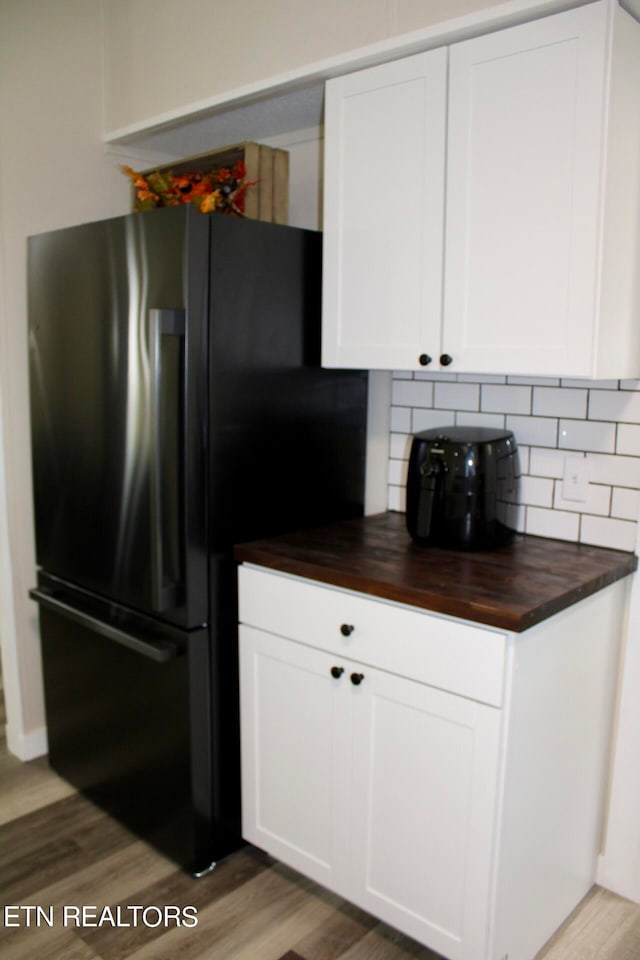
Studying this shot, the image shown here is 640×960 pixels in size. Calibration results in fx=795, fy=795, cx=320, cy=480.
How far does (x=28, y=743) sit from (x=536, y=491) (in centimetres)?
184

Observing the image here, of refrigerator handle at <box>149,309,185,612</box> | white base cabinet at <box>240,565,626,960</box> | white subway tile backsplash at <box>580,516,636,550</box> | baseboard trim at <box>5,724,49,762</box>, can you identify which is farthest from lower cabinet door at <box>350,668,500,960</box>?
baseboard trim at <box>5,724,49,762</box>

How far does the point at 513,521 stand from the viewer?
2025 millimetres

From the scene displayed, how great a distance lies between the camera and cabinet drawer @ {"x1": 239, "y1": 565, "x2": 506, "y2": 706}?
1.53m

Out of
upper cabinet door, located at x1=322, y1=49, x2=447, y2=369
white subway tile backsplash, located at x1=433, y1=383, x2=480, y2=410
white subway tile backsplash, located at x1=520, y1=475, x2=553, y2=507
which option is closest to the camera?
upper cabinet door, located at x1=322, y1=49, x2=447, y2=369

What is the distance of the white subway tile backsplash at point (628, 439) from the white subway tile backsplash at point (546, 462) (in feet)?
0.49

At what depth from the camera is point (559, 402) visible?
79.0 inches

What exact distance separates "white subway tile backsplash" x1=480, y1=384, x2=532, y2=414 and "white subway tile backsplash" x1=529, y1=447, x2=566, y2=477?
11cm

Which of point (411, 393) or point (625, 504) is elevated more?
point (411, 393)

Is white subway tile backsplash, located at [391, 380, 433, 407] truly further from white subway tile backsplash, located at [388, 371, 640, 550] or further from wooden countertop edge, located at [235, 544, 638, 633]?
wooden countertop edge, located at [235, 544, 638, 633]

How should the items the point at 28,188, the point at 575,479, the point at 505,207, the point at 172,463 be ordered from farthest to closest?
the point at 28,188, the point at 575,479, the point at 172,463, the point at 505,207

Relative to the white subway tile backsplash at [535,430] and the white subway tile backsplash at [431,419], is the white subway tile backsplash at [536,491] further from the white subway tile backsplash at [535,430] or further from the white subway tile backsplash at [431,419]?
the white subway tile backsplash at [431,419]

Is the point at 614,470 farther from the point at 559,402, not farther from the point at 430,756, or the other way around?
the point at 430,756

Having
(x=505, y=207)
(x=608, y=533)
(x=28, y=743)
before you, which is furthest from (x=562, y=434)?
(x=28, y=743)

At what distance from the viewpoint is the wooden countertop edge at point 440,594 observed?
1.49 meters
